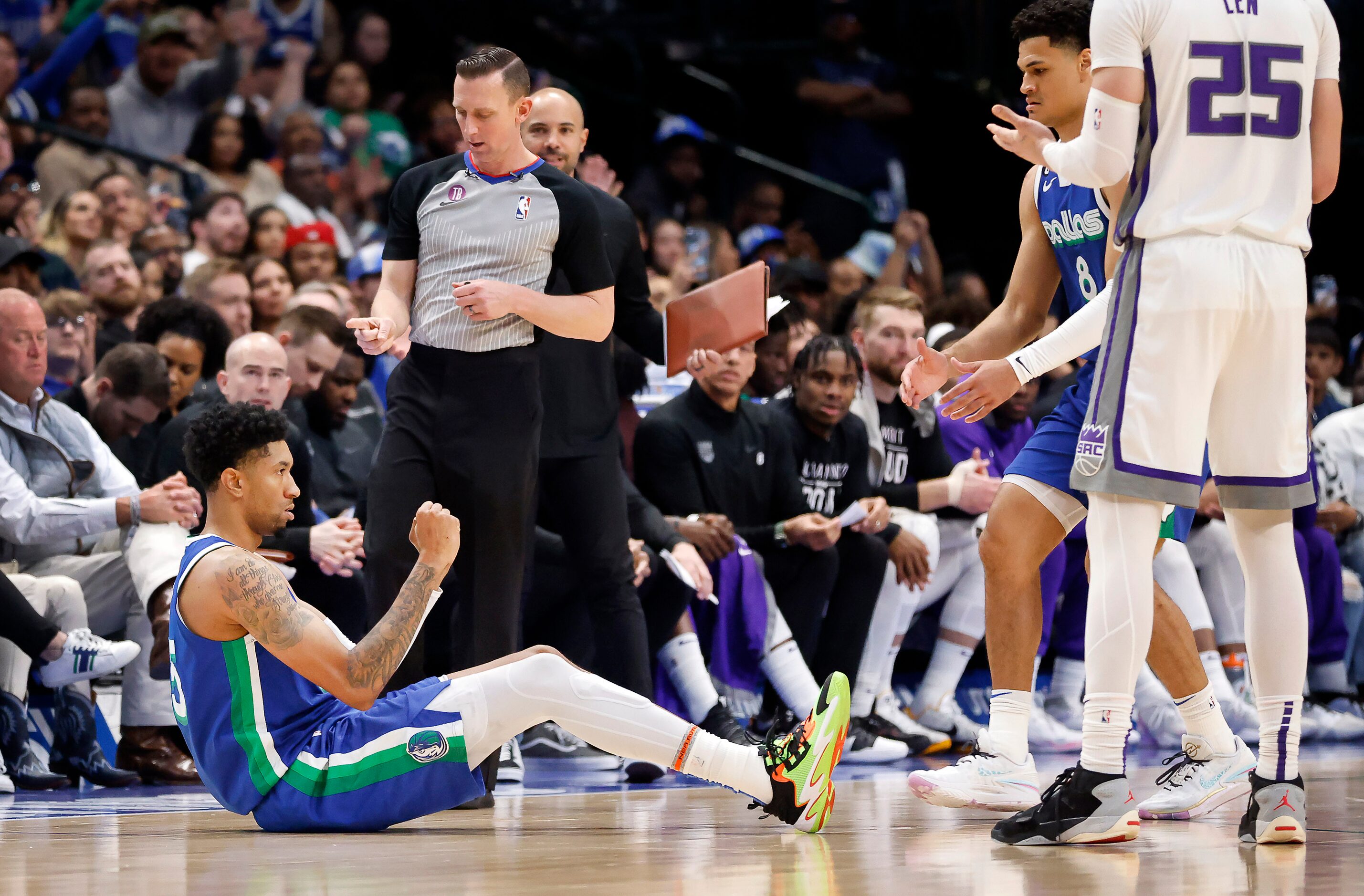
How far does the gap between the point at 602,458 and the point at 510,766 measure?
1012mm

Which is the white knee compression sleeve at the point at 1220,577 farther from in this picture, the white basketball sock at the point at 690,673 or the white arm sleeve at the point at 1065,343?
the white arm sleeve at the point at 1065,343

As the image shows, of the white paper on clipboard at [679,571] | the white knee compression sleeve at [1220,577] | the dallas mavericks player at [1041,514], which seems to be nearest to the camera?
the dallas mavericks player at [1041,514]

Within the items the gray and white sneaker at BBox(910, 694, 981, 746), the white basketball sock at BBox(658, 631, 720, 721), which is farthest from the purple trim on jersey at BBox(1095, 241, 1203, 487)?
the gray and white sneaker at BBox(910, 694, 981, 746)

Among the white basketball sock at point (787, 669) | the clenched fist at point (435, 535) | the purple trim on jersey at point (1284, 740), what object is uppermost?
the clenched fist at point (435, 535)

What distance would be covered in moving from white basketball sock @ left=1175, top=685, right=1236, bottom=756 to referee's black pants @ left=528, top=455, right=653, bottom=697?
1615 mm

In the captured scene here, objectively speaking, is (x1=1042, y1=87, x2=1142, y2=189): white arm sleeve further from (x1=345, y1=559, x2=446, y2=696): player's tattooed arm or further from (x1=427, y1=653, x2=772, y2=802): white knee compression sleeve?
(x1=345, y1=559, x2=446, y2=696): player's tattooed arm

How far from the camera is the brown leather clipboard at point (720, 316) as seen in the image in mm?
4801

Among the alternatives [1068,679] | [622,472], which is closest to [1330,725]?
[1068,679]

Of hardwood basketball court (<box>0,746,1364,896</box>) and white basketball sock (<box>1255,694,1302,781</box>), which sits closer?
hardwood basketball court (<box>0,746,1364,896</box>)

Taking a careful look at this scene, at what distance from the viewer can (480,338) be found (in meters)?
4.41

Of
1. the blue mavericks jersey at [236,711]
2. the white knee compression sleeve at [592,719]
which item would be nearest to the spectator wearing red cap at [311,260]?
the blue mavericks jersey at [236,711]

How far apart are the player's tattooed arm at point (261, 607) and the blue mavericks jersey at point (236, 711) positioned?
11 centimetres

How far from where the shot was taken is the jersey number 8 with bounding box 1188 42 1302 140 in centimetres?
332

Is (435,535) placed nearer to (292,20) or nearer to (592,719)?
(592,719)
